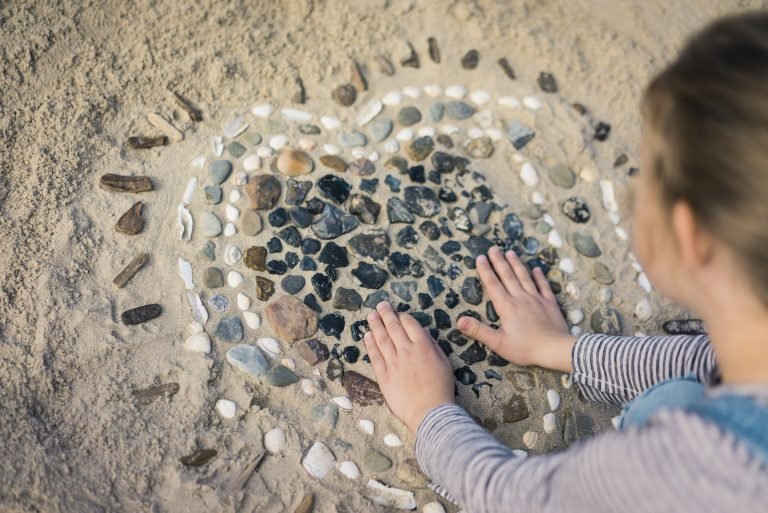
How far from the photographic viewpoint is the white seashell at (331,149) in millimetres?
2203

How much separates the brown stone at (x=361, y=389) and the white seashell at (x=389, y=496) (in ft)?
0.70

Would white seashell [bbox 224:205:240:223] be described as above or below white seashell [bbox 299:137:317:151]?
below

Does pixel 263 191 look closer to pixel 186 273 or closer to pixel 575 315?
pixel 186 273

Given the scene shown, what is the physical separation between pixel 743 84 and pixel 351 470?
50.3 inches

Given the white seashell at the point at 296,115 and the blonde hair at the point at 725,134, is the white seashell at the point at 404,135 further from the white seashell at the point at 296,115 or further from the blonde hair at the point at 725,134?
the blonde hair at the point at 725,134

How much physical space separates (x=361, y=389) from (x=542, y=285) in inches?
25.3

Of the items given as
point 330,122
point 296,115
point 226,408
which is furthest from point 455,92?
point 226,408

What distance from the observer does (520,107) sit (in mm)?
2404

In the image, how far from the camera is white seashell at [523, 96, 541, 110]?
2.42m

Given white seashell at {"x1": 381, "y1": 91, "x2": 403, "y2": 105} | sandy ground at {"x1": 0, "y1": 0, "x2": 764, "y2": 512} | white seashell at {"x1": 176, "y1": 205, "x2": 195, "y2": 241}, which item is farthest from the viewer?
white seashell at {"x1": 381, "y1": 91, "x2": 403, "y2": 105}

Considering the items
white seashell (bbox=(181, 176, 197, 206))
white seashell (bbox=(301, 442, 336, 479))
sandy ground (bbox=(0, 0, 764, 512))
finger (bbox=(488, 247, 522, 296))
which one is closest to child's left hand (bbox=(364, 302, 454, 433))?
sandy ground (bbox=(0, 0, 764, 512))

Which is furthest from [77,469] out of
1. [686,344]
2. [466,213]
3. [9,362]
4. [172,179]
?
[686,344]

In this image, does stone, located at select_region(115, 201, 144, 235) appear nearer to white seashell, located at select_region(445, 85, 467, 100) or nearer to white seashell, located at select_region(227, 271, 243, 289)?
white seashell, located at select_region(227, 271, 243, 289)

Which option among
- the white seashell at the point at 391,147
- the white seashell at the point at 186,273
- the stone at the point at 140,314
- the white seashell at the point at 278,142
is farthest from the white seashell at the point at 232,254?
the white seashell at the point at 391,147
